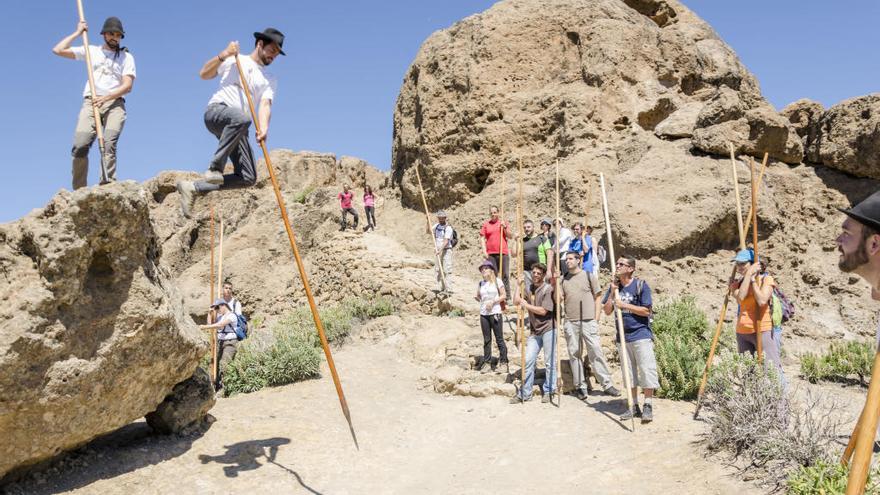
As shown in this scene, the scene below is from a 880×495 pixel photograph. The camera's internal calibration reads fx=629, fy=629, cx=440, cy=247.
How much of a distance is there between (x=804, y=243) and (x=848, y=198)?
1503 mm

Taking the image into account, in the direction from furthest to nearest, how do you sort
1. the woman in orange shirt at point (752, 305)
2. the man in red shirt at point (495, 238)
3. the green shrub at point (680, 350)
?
the man in red shirt at point (495, 238) < the green shrub at point (680, 350) < the woman in orange shirt at point (752, 305)

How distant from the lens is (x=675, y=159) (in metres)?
14.6

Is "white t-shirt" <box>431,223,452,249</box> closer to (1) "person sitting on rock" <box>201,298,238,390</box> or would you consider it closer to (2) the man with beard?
(1) "person sitting on rock" <box>201,298,238,390</box>

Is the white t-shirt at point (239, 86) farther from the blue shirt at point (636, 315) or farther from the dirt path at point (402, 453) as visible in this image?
the blue shirt at point (636, 315)

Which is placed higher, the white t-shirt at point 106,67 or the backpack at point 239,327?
the white t-shirt at point 106,67

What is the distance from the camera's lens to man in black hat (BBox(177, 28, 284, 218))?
20.0 ft

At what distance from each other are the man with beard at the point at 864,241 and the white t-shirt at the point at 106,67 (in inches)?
251

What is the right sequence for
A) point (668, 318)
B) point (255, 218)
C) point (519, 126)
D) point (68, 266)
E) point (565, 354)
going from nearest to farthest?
point (68, 266) → point (565, 354) → point (668, 318) → point (519, 126) → point (255, 218)

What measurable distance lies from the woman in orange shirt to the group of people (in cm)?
555

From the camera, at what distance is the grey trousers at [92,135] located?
6238mm

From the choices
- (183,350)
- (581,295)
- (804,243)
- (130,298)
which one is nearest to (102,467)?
(183,350)

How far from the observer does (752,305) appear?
24.7ft

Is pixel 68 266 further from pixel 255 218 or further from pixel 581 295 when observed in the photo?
pixel 255 218

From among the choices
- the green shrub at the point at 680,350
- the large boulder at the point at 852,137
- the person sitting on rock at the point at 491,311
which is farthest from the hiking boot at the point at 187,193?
the large boulder at the point at 852,137
